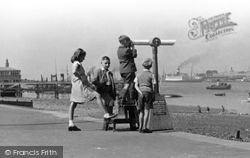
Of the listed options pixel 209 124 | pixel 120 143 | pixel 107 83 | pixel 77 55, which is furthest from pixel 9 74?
pixel 120 143

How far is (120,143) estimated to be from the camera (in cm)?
716

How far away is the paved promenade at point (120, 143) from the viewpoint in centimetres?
618

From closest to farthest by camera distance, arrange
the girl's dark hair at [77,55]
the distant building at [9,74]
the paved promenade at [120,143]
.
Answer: the paved promenade at [120,143], the girl's dark hair at [77,55], the distant building at [9,74]

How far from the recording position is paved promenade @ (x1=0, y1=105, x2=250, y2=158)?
20.3 feet

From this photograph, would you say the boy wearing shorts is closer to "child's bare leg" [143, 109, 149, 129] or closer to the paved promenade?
"child's bare leg" [143, 109, 149, 129]

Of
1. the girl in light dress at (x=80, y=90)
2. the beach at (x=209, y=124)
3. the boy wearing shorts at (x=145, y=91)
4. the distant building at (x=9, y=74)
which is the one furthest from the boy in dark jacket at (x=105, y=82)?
the distant building at (x=9, y=74)

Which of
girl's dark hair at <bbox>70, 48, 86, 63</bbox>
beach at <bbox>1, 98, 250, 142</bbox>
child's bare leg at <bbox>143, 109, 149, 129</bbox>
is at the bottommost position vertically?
beach at <bbox>1, 98, 250, 142</bbox>

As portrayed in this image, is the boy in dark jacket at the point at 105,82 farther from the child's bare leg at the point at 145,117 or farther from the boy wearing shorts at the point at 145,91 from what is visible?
the child's bare leg at the point at 145,117

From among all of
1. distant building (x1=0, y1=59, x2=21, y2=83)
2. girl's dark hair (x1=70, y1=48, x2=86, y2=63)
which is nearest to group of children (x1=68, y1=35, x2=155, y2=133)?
girl's dark hair (x1=70, y1=48, x2=86, y2=63)

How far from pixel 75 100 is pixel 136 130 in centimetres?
140

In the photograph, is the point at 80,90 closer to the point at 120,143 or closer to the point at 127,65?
the point at 127,65

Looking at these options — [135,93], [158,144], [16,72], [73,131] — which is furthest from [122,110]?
[16,72]

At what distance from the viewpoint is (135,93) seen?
8.89 metres

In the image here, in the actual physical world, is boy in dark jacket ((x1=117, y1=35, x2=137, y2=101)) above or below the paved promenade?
above
